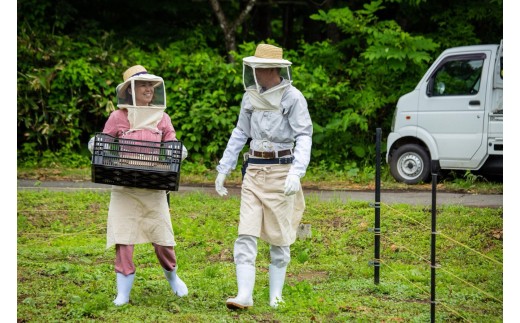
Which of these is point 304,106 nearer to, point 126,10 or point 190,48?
point 190,48

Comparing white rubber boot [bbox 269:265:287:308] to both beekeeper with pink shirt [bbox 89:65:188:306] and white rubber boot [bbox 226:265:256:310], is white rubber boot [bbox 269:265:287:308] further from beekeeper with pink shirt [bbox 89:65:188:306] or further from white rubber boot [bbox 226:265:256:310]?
beekeeper with pink shirt [bbox 89:65:188:306]

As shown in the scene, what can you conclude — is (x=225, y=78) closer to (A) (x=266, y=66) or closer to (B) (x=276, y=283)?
(A) (x=266, y=66)

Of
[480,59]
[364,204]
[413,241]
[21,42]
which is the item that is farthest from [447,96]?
[21,42]

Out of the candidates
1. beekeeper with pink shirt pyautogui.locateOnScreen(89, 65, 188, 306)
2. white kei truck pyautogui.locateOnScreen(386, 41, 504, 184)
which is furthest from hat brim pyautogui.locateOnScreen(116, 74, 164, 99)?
white kei truck pyautogui.locateOnScreen(386, 41, 504, 184)

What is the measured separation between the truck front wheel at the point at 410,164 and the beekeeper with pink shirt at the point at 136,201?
746cm

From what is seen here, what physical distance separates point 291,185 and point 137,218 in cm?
133

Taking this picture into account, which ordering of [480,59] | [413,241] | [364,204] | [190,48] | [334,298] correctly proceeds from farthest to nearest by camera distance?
1. [190,48]
2. [480,59]
3. [364,204]
4. [413,241]
5. [334,298]

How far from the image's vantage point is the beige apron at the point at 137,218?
663cm

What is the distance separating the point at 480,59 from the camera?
13.1m

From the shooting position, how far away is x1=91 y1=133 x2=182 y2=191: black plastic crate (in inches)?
252

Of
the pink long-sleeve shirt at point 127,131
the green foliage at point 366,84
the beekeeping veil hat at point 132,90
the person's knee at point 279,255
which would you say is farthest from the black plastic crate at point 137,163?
the green foliage at point 366,84

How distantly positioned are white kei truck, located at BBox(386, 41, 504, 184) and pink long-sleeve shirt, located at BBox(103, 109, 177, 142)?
6702 mm

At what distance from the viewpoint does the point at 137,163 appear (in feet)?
21.4

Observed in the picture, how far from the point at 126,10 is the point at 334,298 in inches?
532
